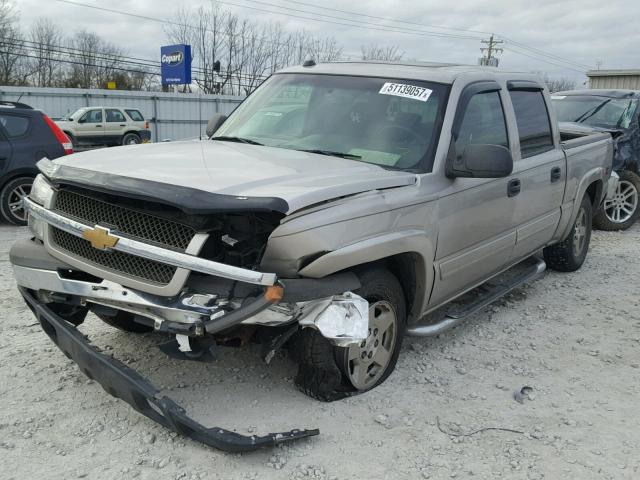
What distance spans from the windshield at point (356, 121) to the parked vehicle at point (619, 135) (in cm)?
571

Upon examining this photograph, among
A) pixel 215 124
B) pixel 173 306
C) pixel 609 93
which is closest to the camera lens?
pixel 173 306

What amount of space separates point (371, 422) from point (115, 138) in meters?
23.6

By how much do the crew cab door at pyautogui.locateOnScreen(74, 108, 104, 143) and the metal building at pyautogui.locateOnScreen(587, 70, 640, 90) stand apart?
67.9 feet

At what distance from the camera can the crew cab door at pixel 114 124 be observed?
959 inches

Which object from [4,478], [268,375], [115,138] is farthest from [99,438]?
[115,138]

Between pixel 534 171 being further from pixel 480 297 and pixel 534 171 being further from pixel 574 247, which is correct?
pixel 574 247

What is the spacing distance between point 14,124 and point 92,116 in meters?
16.8

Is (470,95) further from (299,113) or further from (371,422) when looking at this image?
(371,422)

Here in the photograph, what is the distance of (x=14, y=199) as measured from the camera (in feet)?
27.0

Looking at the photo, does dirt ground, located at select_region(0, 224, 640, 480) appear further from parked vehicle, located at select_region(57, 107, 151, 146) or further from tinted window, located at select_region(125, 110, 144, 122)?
tinted window, located at select_region(125, 110, 144, 122)

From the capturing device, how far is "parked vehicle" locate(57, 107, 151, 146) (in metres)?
23.7

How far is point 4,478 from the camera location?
2.72m

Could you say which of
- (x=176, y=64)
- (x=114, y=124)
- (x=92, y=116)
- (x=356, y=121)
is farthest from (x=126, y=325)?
(x=176, y=64)

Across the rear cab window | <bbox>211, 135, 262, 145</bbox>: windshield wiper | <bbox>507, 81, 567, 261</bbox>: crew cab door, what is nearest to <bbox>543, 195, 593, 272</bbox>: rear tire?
<bbox>507, 81, 567, 261</bbox>: crew cab door
